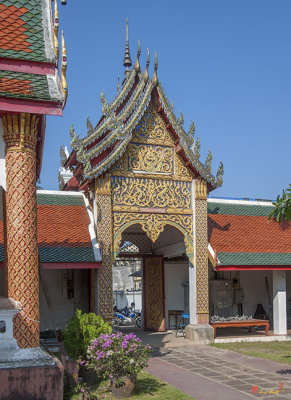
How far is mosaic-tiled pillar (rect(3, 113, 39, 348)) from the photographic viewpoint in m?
6.18

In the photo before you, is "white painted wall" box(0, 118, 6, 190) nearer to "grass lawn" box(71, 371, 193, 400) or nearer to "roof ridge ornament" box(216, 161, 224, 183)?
"grass lawn" box(71, 371, 193, 400)

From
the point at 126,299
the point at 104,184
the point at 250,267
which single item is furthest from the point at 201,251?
the point at 126,299

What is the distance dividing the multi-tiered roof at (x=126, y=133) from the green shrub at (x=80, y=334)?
4.54 metres

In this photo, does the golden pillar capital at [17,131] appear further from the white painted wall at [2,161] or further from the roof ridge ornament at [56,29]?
the roof ridge ornament at [56,29]

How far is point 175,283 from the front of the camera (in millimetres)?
16516

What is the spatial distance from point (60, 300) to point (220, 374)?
6238 mm

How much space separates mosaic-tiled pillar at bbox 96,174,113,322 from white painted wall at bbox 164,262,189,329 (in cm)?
446

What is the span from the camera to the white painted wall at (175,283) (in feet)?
53.6

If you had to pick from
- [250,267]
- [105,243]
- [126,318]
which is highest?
[105,243]

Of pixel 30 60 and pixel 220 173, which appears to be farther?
pixel 220 173

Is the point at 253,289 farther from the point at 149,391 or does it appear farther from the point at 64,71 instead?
the point at 64,71

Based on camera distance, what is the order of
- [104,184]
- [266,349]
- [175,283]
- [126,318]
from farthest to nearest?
1. [126,318]
2. [175,283]
3. [104,184]
4. [266,349]

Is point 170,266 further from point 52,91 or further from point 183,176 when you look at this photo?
point 52,91

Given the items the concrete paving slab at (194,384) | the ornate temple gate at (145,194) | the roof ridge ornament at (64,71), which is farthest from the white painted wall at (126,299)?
the roof ridge ornament at (64,71)
